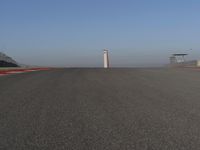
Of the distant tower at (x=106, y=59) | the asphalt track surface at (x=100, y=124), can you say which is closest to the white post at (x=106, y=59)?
the distant tower at (x=106, y=59)

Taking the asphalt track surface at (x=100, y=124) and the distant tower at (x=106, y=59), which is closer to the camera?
the asphalt track surface at (x=100, y=124)

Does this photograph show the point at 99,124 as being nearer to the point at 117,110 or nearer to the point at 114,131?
the point at 114,131

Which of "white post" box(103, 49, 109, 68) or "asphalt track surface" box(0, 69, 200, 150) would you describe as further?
"white post" box(103, 49, 109, 68)

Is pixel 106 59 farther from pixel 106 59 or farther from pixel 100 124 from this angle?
pixel 100 124

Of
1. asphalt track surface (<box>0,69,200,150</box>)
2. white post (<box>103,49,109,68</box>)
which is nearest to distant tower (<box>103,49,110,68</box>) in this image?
white post (<box>103,49,109,68</box>)

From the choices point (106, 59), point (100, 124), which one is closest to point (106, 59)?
point (106, 59)

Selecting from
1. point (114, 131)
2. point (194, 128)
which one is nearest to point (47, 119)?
point (114, 131)

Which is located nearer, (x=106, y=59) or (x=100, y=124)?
(x=100, y=124)

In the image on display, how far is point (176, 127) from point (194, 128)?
278mm

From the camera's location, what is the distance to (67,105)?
8336 millimetres

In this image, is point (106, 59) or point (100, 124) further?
point (106, 59)

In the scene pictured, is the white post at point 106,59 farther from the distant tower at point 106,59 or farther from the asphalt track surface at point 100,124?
the asphalt track surface at point 100,124

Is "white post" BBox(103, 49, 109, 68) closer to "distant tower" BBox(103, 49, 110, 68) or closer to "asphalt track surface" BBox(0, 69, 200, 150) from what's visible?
"distant tower" BBox(103, 49, 110, 68)

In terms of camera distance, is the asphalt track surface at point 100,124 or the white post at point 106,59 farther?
the white post at point 106,59
